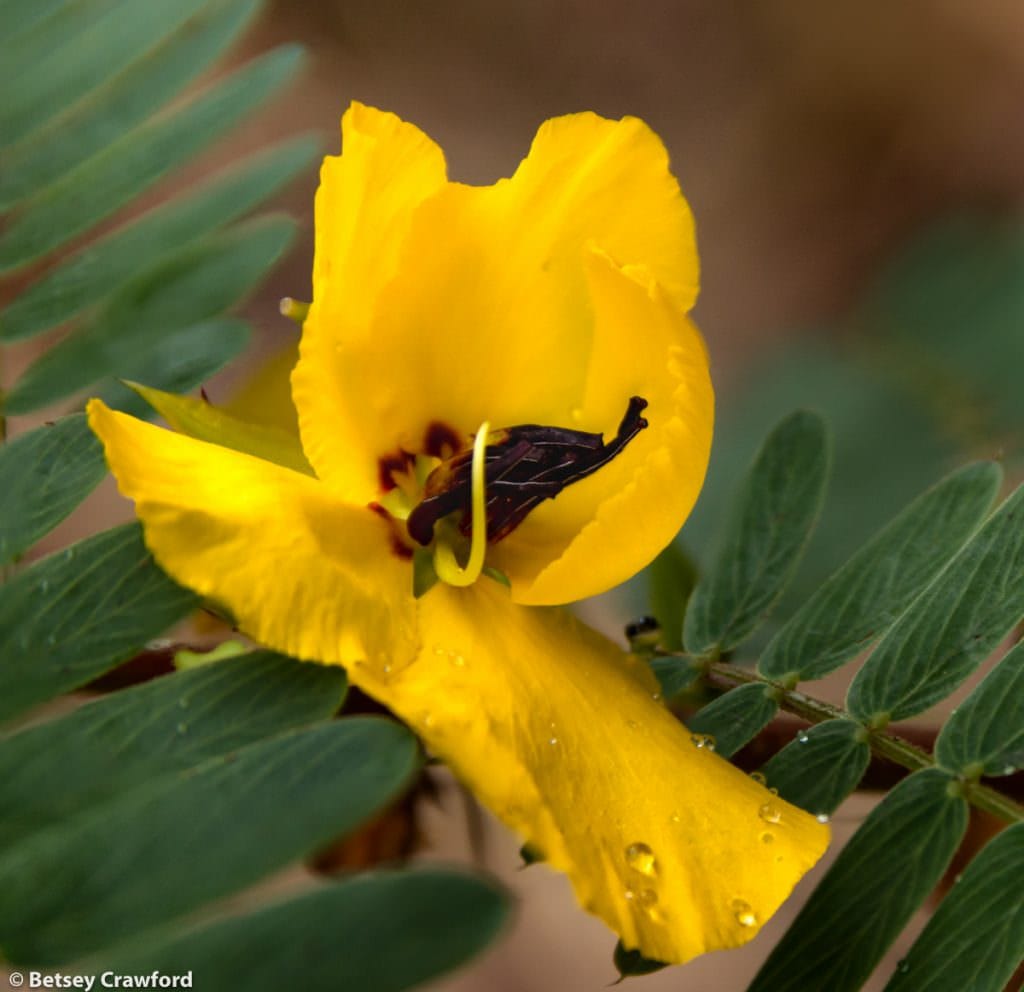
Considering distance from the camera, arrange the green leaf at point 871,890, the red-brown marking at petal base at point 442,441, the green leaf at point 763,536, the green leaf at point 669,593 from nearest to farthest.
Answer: the green leaf at point 871,890 → the red-brown marking at petal base at point 442,441 → the green leaf at point 763,536 → the green leaf at point 669,593

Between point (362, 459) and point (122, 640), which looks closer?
point (122, 640)

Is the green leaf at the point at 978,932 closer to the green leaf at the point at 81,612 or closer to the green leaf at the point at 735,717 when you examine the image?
the green leaf at the point at 735,717

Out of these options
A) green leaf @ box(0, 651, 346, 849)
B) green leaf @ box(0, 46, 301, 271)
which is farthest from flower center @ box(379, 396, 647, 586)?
green leaf @ box(0, 46, 301, 271)

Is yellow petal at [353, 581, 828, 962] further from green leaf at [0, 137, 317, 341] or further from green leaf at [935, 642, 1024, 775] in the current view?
green leaf at [0, 137, 317, 341]

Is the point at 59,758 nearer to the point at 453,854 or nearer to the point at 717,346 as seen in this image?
the point at 453,854

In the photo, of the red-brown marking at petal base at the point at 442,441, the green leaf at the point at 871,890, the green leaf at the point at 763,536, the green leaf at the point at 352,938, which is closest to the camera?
the green leaf at the point at 352,938

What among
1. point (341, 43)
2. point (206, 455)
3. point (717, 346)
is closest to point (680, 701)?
point (206, 455)

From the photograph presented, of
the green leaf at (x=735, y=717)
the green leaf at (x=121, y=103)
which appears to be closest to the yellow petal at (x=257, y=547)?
the green leaf at (x=735, y=717)
